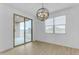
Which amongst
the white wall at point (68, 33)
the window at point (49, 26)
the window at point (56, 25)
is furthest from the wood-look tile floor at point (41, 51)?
the window at point (49, 26)

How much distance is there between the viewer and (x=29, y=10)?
4715mm

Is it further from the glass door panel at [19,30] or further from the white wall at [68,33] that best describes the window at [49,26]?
the glass door panel at [19,30]

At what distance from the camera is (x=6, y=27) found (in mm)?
4141

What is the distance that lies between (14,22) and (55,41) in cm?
236

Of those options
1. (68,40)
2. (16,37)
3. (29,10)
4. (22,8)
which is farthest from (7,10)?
(68,40)

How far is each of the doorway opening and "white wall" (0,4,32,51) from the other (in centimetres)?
28

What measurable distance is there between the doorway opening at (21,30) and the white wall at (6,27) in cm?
28

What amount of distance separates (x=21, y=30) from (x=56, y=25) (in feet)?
6.13

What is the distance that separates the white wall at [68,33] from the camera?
460cm

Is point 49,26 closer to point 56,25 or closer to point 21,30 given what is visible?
point 56,25

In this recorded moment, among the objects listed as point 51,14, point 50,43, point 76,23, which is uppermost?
point 51,14

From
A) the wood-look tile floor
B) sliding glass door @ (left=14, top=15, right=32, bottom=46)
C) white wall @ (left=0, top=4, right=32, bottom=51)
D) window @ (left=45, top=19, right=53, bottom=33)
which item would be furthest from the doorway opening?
window @ (left=45, top=19, right=53, bottom=33)

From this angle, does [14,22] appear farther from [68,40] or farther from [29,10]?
[68,40]

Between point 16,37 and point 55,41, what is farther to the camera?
point 55,41
